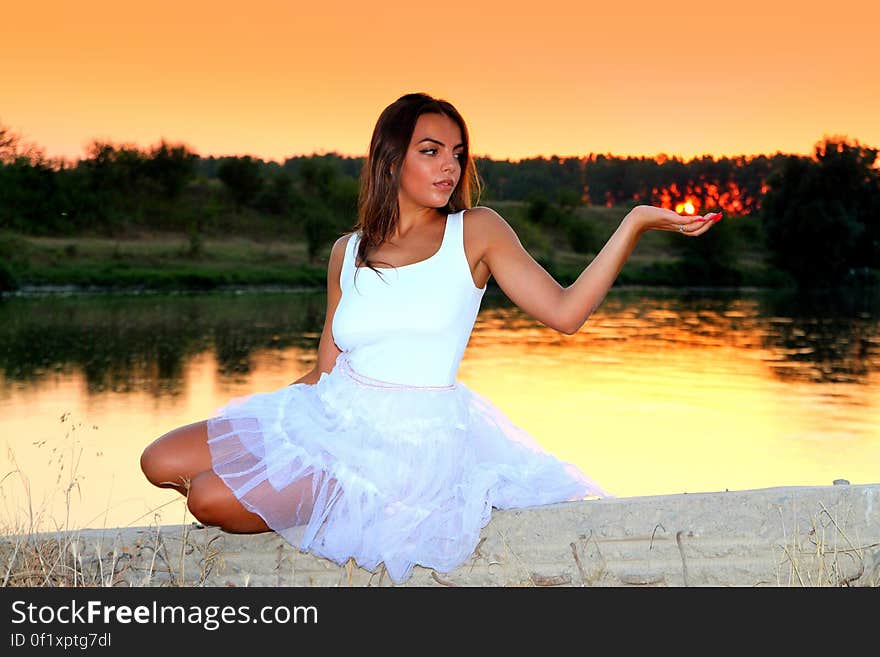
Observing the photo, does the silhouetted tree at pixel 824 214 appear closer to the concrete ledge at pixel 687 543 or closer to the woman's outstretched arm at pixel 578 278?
the concrete ledge at pixel 687 543

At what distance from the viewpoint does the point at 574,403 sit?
1027 cm

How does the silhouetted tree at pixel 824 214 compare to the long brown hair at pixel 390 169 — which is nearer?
the long brown hair at pixel 390 169

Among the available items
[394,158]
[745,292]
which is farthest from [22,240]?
[394,158]

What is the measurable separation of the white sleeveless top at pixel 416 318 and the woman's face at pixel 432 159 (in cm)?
10

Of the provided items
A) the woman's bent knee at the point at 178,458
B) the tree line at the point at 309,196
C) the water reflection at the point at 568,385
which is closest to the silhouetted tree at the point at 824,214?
the tree line at the point at 309,196

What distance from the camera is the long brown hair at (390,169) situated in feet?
10.1

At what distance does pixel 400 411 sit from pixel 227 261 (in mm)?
29092

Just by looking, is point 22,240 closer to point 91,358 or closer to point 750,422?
point 91,358

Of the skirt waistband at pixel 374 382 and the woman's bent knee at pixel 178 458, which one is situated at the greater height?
the skirt waistband at pixel 374 382

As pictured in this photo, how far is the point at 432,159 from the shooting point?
3064 mm

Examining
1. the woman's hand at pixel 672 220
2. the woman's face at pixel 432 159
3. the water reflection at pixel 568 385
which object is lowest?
the water reflection at pixel 568 385

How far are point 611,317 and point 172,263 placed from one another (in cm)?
1319

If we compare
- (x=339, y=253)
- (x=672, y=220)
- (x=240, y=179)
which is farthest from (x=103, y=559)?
(x=240, y=179)

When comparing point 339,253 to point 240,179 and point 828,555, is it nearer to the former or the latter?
point 828,555
